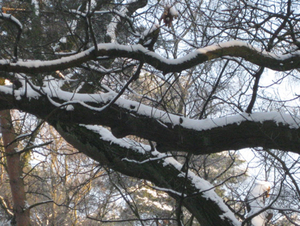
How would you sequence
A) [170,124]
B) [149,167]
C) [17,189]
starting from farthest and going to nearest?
[17,189]
[149,167]
[170,124]

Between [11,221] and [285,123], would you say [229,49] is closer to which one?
[285,123]

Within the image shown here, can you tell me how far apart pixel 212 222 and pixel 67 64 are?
2.25m

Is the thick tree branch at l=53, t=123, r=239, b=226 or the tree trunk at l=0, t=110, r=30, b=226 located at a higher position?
the tree trunk at l=0, t=110, r=30, b=226

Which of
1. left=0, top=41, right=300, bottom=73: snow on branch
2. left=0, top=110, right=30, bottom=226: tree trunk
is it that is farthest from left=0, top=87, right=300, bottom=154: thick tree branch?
left=0, top=110, right=30, bottom=226: tree trunk

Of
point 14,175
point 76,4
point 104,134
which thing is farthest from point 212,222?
point 14,175

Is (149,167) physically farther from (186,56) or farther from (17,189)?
(17,189)

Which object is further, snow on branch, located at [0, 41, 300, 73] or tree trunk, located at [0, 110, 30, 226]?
tree trunk, located at [0, 110, 30, 226]

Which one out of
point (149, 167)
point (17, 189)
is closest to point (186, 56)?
point (149, 167)

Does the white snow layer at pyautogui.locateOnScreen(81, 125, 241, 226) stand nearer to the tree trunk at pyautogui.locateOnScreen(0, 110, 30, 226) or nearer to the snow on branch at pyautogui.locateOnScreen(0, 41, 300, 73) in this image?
the snow on branch at pyautogui.locateOnScreen(0, 41, 300, 73)

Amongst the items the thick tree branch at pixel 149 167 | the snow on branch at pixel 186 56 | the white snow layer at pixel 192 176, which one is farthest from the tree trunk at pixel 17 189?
the snow on branch at pixel 186 56

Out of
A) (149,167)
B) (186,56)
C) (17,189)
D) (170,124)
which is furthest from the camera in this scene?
(17,189)

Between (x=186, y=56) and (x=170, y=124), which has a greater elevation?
(x=186, y=56)

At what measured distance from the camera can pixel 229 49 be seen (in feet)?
9.09

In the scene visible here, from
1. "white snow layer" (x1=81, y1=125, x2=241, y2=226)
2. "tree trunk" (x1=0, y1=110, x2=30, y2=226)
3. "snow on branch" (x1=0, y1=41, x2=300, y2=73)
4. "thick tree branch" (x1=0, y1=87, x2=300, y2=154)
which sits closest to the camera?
"snow on branch" (x1=0, y1=41, x2=300, y2=73)
